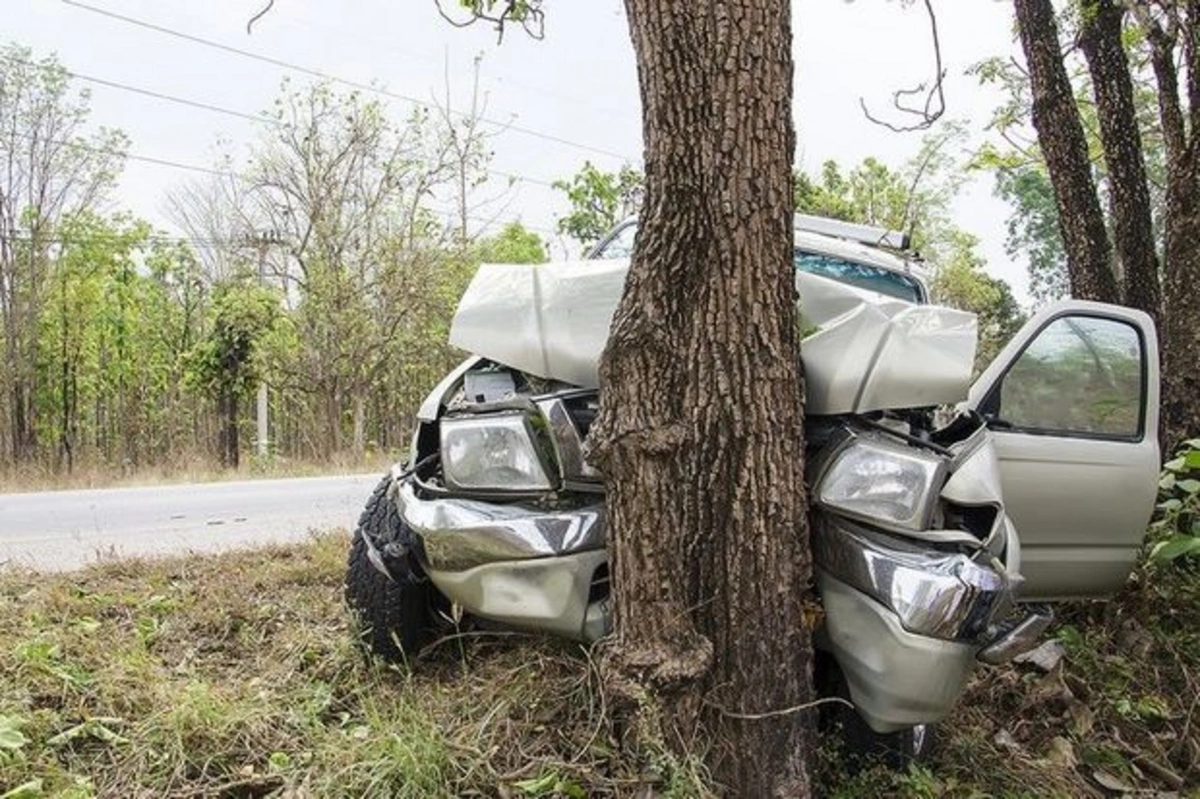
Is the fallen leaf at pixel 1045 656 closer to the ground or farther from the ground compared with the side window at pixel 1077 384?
closer to the ground

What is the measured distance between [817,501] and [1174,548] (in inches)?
75.8

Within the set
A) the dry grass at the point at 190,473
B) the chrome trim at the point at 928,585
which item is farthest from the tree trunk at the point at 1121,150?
the dry grass at the point at 190,473

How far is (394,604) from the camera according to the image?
9.29 feet

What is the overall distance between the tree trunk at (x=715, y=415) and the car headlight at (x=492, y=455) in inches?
12.2

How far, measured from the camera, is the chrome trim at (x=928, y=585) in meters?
2.23

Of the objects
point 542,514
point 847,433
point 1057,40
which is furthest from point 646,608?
point 1057,40

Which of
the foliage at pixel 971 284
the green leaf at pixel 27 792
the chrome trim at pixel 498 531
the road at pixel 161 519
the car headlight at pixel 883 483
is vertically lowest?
the road at pixel 161 519

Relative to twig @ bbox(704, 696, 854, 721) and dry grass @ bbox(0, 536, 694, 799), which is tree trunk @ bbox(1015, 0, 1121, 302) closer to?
twig @ bbox(704, 696, 854, 721)

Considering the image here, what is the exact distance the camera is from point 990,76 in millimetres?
7770

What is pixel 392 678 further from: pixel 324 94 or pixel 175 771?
pixel 324 94

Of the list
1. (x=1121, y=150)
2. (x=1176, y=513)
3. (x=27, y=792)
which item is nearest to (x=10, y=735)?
(x=27, y=792)

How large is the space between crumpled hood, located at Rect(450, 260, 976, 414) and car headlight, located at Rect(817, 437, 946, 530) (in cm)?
14

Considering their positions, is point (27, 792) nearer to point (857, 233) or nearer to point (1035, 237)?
point (857, 233)

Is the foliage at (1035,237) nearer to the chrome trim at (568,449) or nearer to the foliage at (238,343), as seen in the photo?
the foliage at (238,343)
